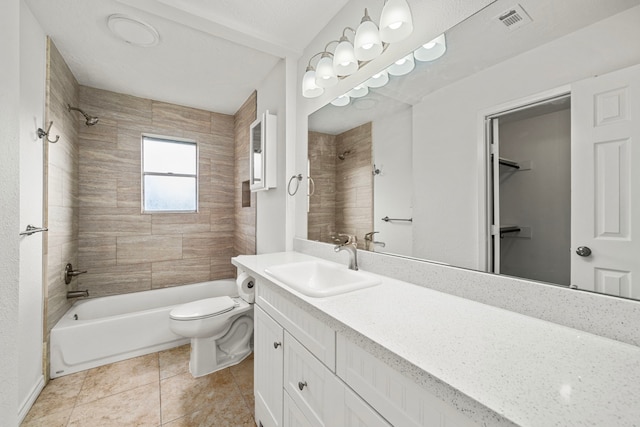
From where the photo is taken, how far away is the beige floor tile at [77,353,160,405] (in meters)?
1.81

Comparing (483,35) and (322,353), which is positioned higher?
(483,35)

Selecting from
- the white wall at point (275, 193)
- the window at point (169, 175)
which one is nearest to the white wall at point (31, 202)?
the window at point (169, 175)

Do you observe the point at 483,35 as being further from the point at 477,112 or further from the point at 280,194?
the point at 280,194

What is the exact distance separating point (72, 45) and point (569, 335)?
327 cm

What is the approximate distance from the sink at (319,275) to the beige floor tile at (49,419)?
5.24 feet

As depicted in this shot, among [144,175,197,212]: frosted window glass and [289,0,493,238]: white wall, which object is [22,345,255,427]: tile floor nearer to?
[289,0,493,238]: white wall

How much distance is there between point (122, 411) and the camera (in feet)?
5.35

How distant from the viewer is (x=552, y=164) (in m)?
0.81

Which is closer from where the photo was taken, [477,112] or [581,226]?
[581,226]

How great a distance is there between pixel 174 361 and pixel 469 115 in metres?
2.72

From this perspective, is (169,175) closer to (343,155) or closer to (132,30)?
(132,30)

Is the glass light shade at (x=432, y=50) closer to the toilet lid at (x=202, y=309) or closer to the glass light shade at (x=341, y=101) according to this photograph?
the glass light shade at (x=341, y=101)

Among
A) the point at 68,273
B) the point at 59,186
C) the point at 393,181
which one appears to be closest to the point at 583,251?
the point at 393,181

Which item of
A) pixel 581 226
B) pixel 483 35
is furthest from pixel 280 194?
pixel 581 226
